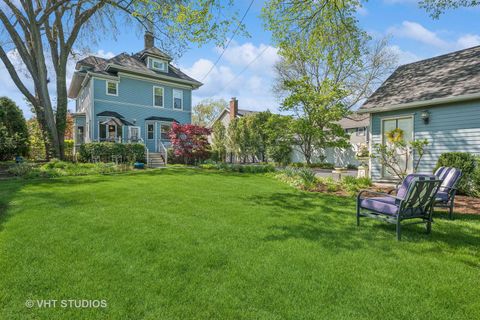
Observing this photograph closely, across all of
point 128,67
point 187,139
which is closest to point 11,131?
point 128,67

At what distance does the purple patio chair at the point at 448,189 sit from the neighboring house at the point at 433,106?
3.48 meters

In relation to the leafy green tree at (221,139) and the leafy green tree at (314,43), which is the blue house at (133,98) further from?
the leafy green tree at (314,43)

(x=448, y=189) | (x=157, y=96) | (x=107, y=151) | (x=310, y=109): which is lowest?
(x=448, y=189)

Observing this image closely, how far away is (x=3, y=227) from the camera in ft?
14.2

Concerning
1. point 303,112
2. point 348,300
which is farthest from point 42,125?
point 348,300

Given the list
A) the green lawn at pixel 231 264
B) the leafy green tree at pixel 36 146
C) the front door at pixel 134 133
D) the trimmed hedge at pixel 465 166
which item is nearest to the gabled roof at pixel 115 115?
the front door at pixel 134 133

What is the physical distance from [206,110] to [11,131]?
35.0 m

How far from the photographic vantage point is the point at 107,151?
15727mm

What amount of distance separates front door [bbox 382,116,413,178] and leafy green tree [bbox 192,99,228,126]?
40.5 meters

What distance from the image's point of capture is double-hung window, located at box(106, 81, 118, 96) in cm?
1862

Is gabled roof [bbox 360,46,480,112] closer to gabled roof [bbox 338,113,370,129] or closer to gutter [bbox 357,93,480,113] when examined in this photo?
gutter [bbox 357,93,480,113]

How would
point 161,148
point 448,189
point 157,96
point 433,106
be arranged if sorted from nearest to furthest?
point 448,189 < point 433,106 < point 161,148 < point 157,96

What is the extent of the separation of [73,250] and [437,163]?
10.1m

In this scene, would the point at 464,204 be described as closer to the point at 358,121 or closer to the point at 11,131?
the point at 11,131
